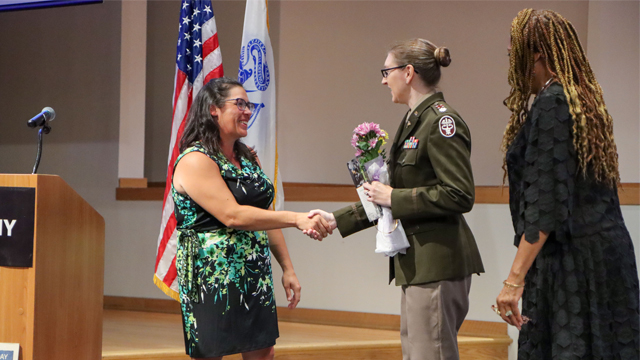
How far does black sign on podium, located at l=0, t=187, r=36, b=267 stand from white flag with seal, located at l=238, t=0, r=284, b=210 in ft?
4.33

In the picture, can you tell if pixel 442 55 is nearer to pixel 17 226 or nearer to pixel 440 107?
pixel 440 107

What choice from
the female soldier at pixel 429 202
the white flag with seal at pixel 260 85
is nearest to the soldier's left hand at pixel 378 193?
the female soldier at pixel 429 202

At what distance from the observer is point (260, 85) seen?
305cm

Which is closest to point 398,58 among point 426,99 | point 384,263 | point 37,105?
point 426,99

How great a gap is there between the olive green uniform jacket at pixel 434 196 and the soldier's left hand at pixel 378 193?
0.03 m

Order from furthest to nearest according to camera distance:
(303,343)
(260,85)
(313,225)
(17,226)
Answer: (303,343) → (260,85) → (313,225) → (17,226)

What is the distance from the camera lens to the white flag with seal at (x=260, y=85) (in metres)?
3.02

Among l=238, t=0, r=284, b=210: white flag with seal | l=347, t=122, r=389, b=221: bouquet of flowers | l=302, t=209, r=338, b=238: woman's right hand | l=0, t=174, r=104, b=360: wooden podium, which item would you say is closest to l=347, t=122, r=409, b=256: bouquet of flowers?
l=347, t=122, r=389, b=221: bouquet of flowers

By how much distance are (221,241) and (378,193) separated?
1.69ft

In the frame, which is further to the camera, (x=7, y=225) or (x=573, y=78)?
(x=7, y=225)

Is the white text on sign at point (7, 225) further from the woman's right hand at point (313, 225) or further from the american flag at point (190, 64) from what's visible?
the american flag at point (190, 64)

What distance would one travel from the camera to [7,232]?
1.81 metres

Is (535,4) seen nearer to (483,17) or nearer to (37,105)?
(483,17)

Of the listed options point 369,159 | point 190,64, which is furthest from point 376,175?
point 190,64
